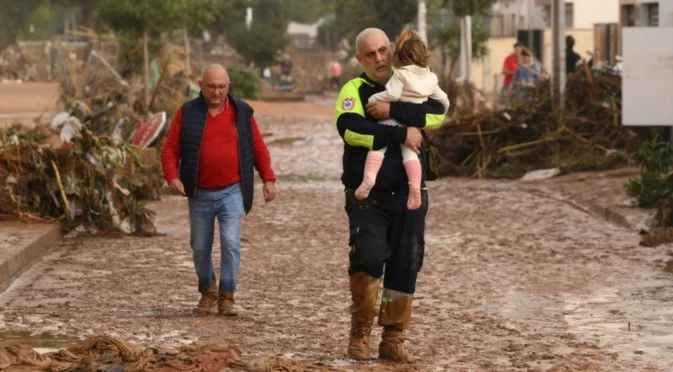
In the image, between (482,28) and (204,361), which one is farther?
(482,28)

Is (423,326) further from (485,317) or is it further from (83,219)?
(83,219)

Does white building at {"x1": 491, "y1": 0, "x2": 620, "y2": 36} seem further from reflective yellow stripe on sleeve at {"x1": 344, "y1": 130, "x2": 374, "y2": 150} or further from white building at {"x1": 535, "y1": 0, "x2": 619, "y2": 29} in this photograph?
reflective yellow stripe on sleeve at {"x1": 344, "y1": 130, "x2": 374, "y2": 150}

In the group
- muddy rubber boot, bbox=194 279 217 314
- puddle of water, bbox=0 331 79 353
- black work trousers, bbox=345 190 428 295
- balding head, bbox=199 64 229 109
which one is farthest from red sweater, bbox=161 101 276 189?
black work trousers, bbox=345 190 428 295

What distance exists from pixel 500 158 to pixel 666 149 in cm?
671

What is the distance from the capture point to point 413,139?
8523mm

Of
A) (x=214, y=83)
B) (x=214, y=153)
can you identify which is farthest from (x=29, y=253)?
(x=214, y=83)

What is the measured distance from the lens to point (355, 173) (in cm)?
866

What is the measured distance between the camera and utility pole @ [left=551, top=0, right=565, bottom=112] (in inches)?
949

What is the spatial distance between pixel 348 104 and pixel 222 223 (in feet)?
7.23

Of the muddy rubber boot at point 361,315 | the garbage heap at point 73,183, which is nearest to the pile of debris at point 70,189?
the garbage heap at point 73,183

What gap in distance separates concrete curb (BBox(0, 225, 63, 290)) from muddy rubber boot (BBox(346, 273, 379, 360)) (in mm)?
4207

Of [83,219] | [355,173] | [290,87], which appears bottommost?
[290,87]

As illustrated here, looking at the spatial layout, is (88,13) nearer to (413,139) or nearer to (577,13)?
(577,13)

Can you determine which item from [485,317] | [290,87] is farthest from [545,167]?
[290,87]
